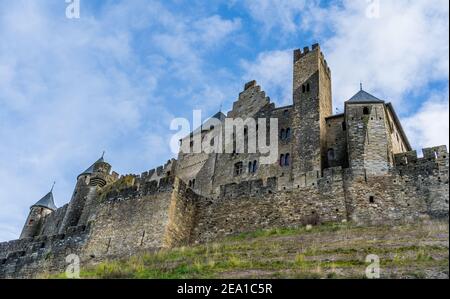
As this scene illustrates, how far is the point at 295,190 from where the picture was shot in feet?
87.8

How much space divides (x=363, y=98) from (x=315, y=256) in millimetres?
15171

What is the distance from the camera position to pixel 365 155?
26484mm

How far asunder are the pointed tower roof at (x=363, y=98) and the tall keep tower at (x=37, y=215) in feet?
94.5

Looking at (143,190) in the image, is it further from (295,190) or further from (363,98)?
(363,98)

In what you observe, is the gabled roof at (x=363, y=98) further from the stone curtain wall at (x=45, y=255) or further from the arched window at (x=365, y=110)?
the stone curtain wall at (x=45, y=255)

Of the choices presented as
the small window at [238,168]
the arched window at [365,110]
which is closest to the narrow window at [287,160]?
the small window at [238,168]

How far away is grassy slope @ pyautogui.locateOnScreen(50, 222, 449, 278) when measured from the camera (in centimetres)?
1462

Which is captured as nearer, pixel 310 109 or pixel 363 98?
pixel 363 98

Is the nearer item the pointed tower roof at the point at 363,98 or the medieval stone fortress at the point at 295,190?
the medieval stone fortress at the point at 295,190

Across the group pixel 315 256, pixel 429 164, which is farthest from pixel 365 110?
pixel 315 256

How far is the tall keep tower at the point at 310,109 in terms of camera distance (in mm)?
29594

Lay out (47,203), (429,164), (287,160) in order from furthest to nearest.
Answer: (47,203)
(287,160)
(429,164)
